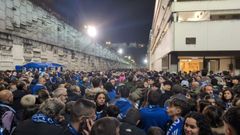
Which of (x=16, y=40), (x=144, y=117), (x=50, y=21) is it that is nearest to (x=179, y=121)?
(x=144, y=117)

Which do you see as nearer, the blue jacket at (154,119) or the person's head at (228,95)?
the blue jacket at (154,119)

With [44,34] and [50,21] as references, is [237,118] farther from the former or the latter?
[50,21]

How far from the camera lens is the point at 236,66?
39094 millimetres

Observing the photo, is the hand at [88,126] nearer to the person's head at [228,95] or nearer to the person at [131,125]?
the person at [131,125]

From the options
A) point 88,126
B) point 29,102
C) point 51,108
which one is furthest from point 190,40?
point 88,126

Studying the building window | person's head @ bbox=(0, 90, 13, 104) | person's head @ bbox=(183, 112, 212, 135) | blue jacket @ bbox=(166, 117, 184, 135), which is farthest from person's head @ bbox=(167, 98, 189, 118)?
the building window

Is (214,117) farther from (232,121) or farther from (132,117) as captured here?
(232,121)

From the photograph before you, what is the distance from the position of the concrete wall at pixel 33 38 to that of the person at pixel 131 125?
88.7ft

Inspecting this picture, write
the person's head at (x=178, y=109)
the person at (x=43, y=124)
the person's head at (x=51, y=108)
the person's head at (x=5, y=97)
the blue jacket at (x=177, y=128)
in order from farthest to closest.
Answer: the person's head at (x=5, y=97)
the person's head at (x=178, y=109)
the blue jacket at (x=177, y=128)
the person's head at (x=51, y=108)
the person at (x=43, y=124)

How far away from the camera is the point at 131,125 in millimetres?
5875

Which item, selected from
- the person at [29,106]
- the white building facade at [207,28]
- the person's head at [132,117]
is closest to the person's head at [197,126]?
the person's head at [132,117]

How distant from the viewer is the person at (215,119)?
16.8 feet

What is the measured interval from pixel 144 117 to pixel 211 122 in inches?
78.8

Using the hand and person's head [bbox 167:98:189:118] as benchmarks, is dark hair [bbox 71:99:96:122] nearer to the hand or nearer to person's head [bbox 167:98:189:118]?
the hand
